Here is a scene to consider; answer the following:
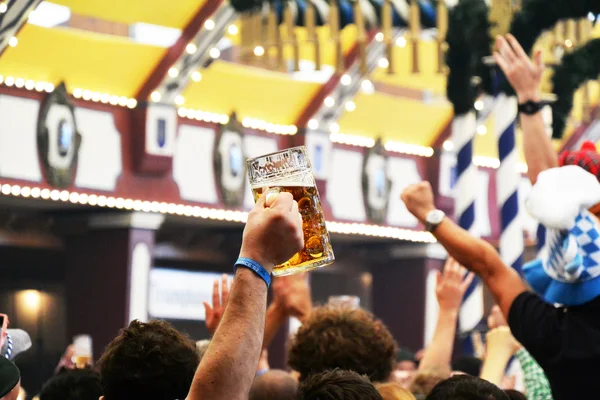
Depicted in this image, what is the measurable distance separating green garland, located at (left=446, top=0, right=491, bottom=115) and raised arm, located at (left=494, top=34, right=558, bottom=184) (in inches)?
192

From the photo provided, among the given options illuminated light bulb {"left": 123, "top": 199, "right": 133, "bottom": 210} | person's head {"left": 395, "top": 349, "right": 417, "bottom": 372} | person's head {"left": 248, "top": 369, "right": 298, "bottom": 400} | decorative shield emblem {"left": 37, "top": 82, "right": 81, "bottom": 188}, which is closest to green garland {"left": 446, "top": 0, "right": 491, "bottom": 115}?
person's head {"left": 395, "top": 349, "right": 417, "bottom": 372}

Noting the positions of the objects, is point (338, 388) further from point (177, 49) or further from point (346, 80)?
point (346, 80)

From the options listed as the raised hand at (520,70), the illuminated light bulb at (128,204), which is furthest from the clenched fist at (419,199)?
the illuminated light bulb at (128,204)

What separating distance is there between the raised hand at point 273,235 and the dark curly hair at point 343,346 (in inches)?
50.4

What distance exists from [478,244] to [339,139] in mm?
10691

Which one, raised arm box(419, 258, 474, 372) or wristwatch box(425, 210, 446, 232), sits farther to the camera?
raised arm box(419, 258, 474, 372)

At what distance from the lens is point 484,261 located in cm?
321

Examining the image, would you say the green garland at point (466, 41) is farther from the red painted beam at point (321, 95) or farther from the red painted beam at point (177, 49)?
the red painted beam at point (321, 95)

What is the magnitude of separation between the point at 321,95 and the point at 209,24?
212 centimetres

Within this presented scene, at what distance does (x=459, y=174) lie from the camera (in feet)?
33.0

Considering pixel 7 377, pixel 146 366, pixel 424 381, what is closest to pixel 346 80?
pixel 424 381

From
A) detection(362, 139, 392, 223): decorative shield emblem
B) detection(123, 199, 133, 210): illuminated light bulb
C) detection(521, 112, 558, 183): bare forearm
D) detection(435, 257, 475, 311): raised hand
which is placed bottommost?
detection(435, 257, 475, 311): raised hand

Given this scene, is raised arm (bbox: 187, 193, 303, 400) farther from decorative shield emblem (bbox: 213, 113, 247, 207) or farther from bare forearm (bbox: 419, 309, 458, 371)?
decorative shield emblem (bbox: 213, 113, 247, 207)

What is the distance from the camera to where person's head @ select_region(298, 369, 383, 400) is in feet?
8.31
